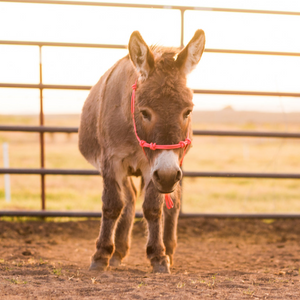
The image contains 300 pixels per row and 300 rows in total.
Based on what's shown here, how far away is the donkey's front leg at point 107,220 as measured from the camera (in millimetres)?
2947

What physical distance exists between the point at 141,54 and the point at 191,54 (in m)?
0.33

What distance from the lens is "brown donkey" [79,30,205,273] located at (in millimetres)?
2385

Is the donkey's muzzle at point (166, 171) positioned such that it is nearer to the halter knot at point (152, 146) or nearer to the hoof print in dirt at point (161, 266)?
the halter knot at point (152, 146)

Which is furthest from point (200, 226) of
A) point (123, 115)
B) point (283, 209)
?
point (283, 209)

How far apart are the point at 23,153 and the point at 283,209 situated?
448 inches

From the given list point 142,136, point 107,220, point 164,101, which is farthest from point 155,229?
point 164,101

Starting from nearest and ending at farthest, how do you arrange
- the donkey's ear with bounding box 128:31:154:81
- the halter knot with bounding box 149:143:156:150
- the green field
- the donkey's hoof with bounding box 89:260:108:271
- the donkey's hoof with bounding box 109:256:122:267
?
the halter knot with bounding box 149:143:156:150
the donkey's ear with bounding box 128:31:154:81
the donkey's hoof with bounding box 89:260:108:271
the donkey's hoof with bounding box 109:256:122:267
the green field

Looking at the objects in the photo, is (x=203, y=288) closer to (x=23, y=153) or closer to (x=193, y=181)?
(x=193, y=181)

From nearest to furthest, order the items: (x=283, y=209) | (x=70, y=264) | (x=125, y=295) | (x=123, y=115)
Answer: (x=125, y=295) → (x=123, y=115) → (x=70, y=264) → (x=283, y=209)

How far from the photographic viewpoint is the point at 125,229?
3.47 metres

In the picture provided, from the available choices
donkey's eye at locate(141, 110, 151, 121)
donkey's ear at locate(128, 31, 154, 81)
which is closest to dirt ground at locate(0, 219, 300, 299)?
donkey's eye at locate(141, 110, 151, 121)

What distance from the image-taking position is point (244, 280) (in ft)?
8.46

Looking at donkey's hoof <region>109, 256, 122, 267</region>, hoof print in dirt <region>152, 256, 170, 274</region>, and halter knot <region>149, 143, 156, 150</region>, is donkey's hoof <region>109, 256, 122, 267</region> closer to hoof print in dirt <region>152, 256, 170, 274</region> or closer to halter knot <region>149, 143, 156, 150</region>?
hoof print in dirt <region>152, 256, 170, 274</region>

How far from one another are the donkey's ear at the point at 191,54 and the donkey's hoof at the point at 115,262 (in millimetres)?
Result: 1669
